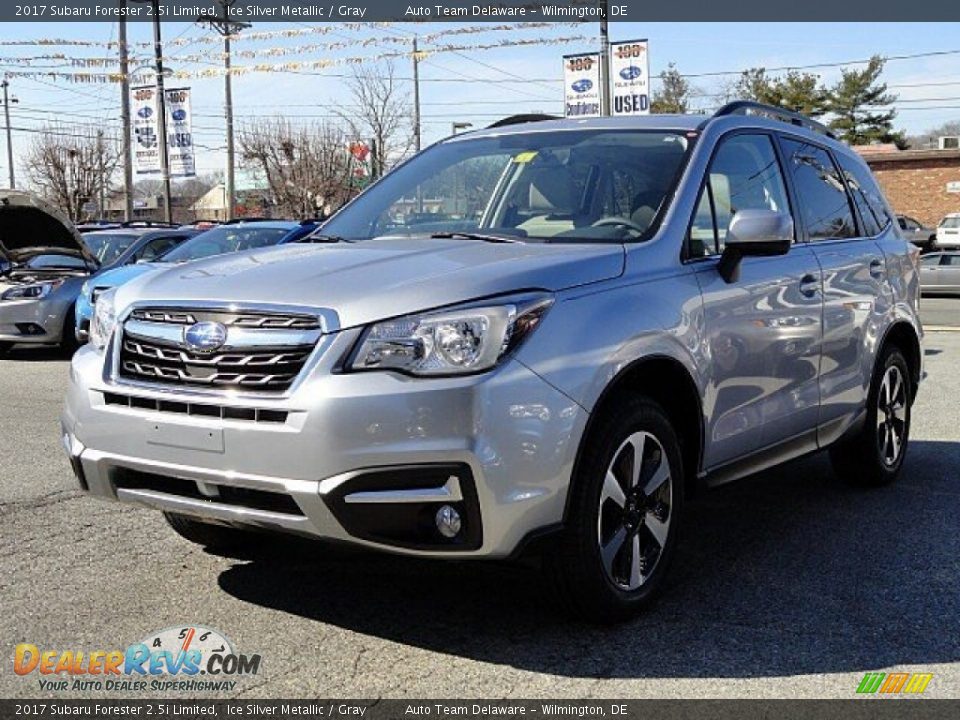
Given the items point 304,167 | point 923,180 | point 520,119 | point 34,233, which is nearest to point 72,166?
point 304,167

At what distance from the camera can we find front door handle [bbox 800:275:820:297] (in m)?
5.13

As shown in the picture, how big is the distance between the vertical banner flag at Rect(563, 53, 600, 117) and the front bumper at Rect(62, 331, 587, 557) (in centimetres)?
2442

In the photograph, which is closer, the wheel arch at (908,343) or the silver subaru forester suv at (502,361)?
the silver subaru forester suv at (502,361)

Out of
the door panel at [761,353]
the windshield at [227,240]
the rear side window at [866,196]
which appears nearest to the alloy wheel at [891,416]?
the rear side window at [866,196]

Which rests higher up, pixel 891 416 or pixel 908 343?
pixel 908 343

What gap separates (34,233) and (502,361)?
38.7ft

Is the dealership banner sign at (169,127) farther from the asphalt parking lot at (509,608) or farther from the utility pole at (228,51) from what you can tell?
the asphalt parking lot at (509,608)

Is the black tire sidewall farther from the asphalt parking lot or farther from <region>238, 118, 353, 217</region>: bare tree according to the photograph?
<region>238, 118, 353, 217</region>: bare tree

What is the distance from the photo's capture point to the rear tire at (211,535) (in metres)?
4.80

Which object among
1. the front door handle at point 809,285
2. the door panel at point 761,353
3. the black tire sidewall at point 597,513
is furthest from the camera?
the front door handle at point 809,285

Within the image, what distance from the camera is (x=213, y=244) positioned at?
43.5ft

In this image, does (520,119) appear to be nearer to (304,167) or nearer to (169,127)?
(169,127)

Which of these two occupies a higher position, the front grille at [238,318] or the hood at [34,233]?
the hood at [34,233]

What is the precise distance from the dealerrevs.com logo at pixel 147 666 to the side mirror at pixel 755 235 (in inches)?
93.3
